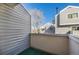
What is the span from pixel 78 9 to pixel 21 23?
954 mm

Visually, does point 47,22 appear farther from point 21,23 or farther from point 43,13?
point 21,23

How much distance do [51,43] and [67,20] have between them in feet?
1.50

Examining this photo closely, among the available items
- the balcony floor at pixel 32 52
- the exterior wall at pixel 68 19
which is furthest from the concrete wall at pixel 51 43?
the exterior wall at pixel 68 19

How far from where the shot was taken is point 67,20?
2320 millimetres

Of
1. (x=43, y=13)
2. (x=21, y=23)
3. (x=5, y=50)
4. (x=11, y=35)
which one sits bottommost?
(x=5, y=50)

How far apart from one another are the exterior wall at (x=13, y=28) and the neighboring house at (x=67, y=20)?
50cm

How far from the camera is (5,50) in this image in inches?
91.3

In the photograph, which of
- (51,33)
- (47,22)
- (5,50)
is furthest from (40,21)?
(5,50)

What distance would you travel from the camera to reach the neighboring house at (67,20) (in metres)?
2.31

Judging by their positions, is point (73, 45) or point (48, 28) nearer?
point (73, 45)

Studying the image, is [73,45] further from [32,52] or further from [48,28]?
[32,52]

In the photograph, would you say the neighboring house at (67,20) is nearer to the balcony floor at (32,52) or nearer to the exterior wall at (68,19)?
the exterior wall at (68,19)

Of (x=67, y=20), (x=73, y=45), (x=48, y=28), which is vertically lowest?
(x=73, y=45)

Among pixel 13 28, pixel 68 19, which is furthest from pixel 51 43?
pixel 13 28
